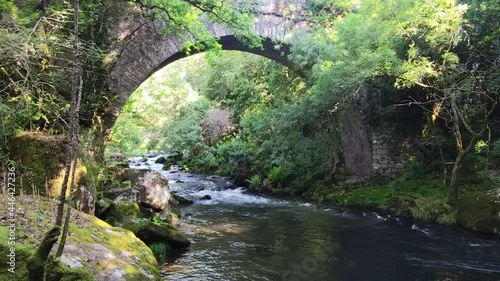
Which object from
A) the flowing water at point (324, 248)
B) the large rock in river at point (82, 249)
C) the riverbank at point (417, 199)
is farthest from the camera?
the riverbank at point (417, 199)

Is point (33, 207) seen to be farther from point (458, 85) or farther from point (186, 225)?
point (458, 85)

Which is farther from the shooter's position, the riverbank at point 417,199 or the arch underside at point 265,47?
the arch underside at point 265,47

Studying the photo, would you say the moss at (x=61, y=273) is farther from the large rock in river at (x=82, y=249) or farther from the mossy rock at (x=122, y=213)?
the mossy rock at (x=122, y=213)

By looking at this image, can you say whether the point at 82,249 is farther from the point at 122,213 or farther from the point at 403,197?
the point at 403,197

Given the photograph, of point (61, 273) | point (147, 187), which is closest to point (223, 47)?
point (147, 187)

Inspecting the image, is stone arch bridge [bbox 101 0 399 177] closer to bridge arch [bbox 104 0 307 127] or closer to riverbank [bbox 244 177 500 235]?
bridge arch [bbox 104 0 307 127]

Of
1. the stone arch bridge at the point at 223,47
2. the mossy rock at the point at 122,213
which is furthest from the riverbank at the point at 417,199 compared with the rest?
the mossy rock at the point at 122,213

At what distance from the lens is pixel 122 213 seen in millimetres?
7055

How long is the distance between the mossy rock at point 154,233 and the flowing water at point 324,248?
28 cm

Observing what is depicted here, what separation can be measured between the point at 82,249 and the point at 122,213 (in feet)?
10.6

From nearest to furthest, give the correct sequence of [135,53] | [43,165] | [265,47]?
[43,165] < [135,53] < [265,47]

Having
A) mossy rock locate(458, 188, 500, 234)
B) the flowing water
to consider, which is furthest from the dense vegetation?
the flowing water

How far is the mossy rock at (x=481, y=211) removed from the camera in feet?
25.4

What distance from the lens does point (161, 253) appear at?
6051mm
